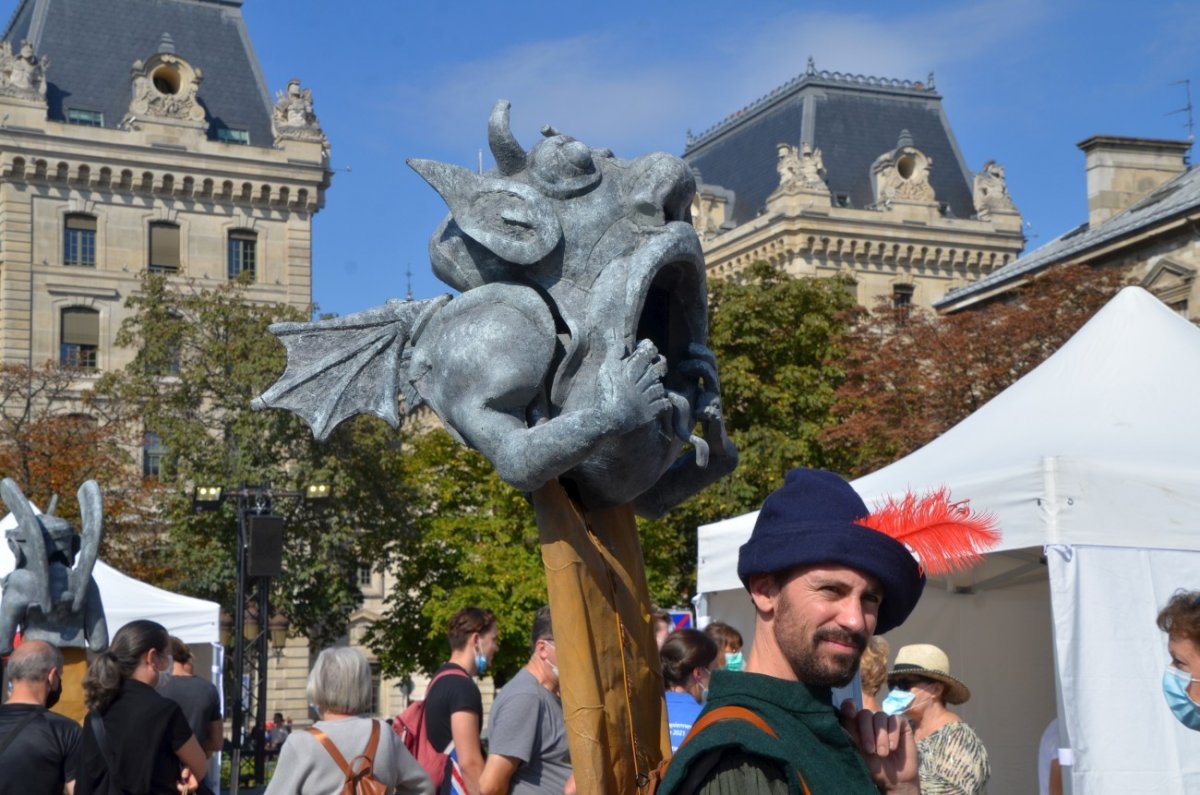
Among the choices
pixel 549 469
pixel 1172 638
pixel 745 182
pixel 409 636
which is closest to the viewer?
pixel 549 469

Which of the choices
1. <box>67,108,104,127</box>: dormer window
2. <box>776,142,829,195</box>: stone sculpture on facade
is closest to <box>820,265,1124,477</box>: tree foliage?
<box>776,142,829,195</box>: stone sculpture on facade

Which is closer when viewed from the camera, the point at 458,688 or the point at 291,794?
the point at 291,794

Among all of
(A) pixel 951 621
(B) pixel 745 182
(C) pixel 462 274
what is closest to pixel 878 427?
(A) pixel 951 621

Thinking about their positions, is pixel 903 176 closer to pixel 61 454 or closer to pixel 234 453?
pixel 234 453

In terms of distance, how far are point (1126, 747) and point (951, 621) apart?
310cm

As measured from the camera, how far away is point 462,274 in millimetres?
4125

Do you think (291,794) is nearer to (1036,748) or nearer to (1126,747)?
→ (1126,747)

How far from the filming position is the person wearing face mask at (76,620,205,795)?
6.79 meters

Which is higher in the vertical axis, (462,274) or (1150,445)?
(1150,445)

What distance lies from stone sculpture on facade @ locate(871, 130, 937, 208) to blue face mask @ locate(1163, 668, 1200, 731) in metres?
55.5

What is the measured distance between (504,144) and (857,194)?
58.2m

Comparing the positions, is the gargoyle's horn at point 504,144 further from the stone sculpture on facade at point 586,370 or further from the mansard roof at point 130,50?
the mansard roof at point 130,50

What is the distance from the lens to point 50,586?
35.3ft

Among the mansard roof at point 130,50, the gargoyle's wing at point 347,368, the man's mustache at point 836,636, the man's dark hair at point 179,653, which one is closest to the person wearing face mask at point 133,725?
the man's dark hair at point 179,653
